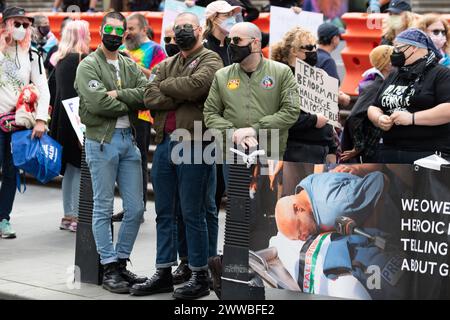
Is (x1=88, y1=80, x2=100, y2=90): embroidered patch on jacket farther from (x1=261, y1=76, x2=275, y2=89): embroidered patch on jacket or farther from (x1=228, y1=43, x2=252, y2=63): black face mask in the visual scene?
(x1=261, y1=76, x2=275, y2=89): embroidered patch on jacket

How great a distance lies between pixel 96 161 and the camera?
789cm

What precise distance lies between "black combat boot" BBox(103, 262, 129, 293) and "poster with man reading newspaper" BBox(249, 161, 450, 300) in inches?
48.7

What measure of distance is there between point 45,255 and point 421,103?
391 cm

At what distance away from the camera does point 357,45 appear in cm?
1268

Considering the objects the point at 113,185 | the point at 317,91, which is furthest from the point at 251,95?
the point at 113,185

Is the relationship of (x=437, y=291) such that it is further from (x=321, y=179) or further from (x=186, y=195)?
(x=186, y=195)

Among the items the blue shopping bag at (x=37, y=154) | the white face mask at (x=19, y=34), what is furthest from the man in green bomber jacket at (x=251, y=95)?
the white face mask at (x=19, y=34)

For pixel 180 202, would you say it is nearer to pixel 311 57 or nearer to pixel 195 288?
pixel 195 288

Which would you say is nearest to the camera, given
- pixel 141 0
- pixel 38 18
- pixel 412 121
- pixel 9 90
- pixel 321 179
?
pixel 321 179

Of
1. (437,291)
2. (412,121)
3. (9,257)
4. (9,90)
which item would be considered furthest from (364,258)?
(9,90)

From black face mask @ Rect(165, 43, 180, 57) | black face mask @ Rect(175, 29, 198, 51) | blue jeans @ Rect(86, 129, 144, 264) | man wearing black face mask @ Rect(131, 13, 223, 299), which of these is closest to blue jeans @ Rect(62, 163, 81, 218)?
black face mask @ Rect(165, 43, 180, 57)

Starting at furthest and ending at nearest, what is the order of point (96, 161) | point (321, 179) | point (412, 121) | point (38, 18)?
point (38, 18), point (96, 161), point (412, 121), point (321, 179)

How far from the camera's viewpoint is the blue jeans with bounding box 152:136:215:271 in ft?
24.9

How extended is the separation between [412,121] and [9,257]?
4.03 m
